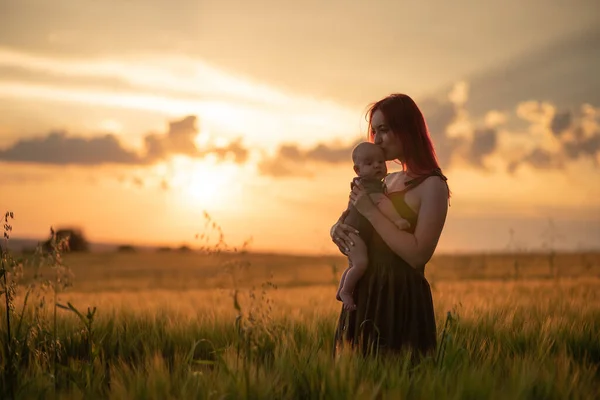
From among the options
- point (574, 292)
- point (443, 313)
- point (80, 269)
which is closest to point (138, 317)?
point (443, 313)

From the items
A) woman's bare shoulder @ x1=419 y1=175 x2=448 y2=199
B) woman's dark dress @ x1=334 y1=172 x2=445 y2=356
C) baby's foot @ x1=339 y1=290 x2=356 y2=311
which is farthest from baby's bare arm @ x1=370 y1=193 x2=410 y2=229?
baby's foot @ x1=339 y1=290 x2=356 y2=311

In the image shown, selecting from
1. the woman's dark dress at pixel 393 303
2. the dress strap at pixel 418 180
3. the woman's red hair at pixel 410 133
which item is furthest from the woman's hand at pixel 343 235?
the woman's red hair at pixel 410 133

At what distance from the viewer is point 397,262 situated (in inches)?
167

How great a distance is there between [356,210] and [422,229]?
0.48 metres

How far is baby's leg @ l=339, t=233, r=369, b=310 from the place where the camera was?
Result: 4.17m

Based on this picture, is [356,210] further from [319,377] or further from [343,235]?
[319,377]

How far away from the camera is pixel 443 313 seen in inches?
252

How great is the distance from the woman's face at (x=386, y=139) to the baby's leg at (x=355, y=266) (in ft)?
1.99

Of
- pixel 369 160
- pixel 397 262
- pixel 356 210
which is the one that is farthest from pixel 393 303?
pixel 369 160

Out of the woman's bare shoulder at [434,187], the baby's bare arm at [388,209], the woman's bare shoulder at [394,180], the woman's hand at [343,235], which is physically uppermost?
the woman's bare shoulder at [394,180]

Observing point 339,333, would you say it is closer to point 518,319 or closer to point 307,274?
point 518,319

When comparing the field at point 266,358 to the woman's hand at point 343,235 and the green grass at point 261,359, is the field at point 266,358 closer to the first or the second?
the green grass at point 261,359

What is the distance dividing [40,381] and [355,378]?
196 centimetres

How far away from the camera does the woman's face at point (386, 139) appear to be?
4.25m
